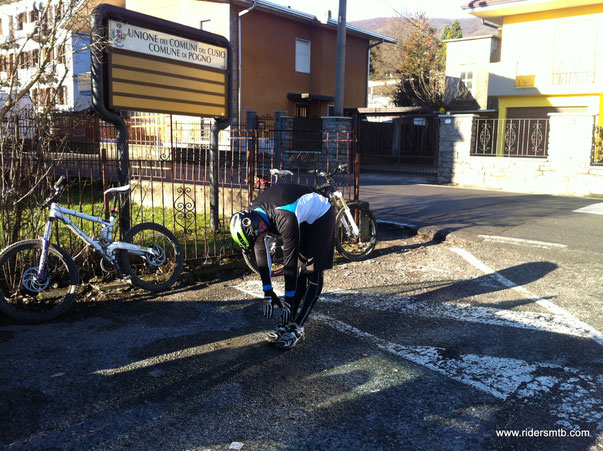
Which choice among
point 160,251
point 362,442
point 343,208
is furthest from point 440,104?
point 362,442

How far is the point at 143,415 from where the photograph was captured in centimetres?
333

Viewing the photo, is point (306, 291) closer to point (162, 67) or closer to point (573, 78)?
point (162, 67)

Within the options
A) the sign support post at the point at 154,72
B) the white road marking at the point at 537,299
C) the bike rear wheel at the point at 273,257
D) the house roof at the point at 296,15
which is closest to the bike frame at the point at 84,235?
the sign support post at the point at 154,72

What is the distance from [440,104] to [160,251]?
91.9 ft

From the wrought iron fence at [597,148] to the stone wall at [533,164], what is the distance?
23 centimetres

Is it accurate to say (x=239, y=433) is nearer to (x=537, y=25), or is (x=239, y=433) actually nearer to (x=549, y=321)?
(x=549, y=321)

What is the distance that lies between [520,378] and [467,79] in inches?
1145

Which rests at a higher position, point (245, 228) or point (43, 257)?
point (245, 228)

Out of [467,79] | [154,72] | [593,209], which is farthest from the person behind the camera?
[467,79]

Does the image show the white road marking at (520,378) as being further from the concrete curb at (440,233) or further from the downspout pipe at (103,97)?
the concrete curb at (440,233)

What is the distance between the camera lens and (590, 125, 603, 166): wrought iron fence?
14890 mm

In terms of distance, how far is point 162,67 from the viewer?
7.05 metres

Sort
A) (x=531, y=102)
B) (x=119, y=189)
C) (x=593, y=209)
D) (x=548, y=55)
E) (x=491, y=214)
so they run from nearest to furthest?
1. (x=119, y=189)
2. (x=491, y=214)
3. (x=593, y=209)
4. (x=548, y=55)
5. (x=531, y=102)

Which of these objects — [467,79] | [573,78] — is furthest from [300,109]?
[573,78]
